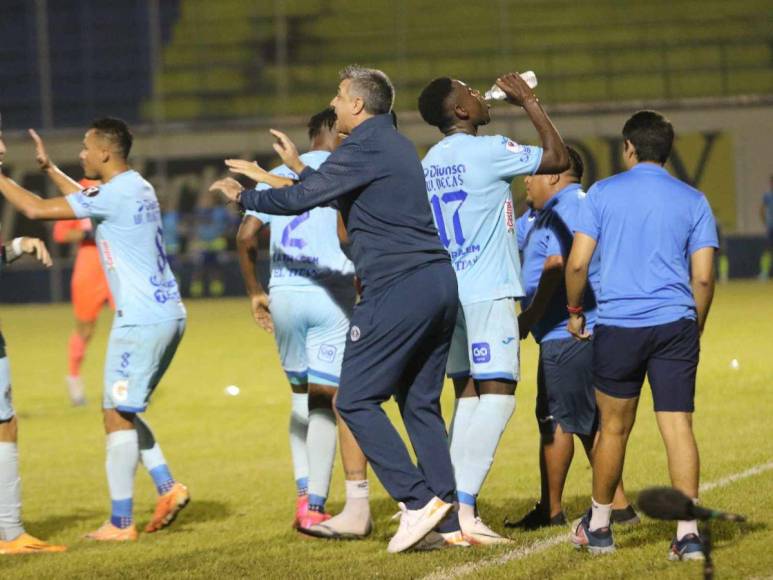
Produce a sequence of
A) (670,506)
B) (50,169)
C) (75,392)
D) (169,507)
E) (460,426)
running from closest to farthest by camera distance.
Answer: (670,506), (460,426), (50,169), (169,507), (75,392)

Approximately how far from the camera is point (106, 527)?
7.32 meters

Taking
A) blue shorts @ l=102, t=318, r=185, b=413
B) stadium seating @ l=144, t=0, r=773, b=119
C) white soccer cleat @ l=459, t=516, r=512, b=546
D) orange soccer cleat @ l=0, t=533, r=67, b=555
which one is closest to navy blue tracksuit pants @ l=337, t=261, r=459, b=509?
white soccer cleat @ l=459, t=516, r=512, b=546

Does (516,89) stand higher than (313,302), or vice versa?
(516,89)

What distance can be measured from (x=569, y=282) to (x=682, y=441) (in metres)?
0.78

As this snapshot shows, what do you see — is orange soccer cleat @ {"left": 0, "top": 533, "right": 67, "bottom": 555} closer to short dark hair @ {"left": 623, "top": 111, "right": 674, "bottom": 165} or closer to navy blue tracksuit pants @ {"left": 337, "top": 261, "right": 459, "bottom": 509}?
navy blue tracksuit pants @ {"left": 337, "top": 261, "right": 459, "bottom": 509}

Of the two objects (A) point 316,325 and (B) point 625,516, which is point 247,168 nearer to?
(A) point 316,325

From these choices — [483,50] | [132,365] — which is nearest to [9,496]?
[132,365]

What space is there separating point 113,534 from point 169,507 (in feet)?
1.16

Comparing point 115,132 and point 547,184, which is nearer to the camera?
point 547,184

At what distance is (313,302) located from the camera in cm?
737

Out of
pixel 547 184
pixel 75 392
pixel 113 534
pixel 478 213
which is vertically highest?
pixel 547 184

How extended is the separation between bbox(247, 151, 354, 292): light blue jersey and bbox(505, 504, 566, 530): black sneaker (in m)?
1.52

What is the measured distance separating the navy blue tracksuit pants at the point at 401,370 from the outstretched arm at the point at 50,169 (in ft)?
6.76

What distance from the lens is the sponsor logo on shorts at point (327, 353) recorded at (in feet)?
24.0
